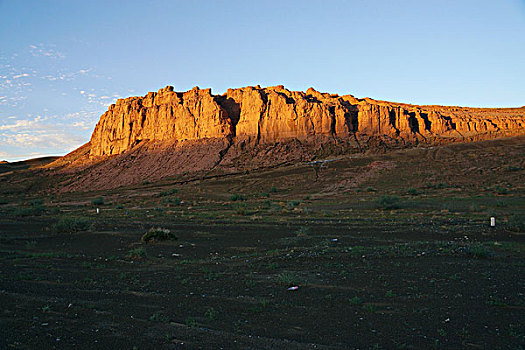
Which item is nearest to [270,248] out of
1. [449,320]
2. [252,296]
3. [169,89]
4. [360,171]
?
[252,296]

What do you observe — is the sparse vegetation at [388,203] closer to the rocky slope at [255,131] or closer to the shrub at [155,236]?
the shrub at [155,236]

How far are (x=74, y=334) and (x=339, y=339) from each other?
161 inches

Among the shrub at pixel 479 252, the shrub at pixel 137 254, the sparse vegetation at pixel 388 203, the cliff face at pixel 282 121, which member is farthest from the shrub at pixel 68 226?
the cliff face at pixel 282 121

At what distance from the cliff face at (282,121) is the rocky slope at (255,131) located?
19 centimetres

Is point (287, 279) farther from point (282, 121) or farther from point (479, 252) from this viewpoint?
point (282, 121)

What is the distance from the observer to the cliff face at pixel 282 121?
7631cm

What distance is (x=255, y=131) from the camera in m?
77.8

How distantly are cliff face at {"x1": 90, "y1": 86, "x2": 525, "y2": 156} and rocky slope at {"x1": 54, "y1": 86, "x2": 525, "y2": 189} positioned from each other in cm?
19

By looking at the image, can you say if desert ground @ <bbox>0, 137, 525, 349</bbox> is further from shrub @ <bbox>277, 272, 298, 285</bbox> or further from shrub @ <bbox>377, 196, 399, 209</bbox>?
shrub @ <bbox>377, 196, 399, 209</bbox>

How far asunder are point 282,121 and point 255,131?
5.64 m

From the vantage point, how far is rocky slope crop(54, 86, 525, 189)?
2872 inches

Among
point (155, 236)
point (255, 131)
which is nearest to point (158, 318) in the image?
point (155, 236)

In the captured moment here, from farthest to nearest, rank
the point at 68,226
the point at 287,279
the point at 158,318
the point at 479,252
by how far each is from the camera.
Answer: the point at 68,226 < the point at 479,252 < the point at 287,279 < the point at 158,318

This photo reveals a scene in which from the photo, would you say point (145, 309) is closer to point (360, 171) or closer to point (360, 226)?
point (360, 226)
